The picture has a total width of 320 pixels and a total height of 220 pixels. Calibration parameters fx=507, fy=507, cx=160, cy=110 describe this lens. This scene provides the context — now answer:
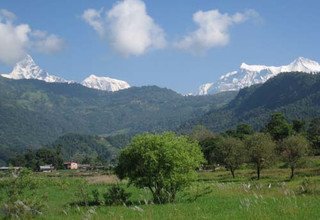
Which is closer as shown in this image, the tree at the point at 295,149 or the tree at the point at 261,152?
the tree at the point at 295,149

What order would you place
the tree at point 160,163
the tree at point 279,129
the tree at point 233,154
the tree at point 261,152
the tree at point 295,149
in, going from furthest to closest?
the tree at point 279,129, the tree at point 233,154, the tree at point 261,152, the tree at point 295,149, the tree at point 160,163

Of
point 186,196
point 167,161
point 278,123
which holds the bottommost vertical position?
point 186,196

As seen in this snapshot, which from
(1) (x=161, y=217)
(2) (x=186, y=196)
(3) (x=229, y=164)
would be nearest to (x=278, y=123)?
(3) (x=229, y=164)

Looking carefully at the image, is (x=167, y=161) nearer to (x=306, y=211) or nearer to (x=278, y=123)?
(x=306, y=211)

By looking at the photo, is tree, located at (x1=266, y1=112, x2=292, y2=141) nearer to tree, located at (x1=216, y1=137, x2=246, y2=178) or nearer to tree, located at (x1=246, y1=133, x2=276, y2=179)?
tree, located at (x1=216, y1=137, x2=246, y2=178)

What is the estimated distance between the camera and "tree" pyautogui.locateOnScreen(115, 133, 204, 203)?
34.0m

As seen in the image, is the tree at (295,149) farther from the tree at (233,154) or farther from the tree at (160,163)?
the tree at (160,163)

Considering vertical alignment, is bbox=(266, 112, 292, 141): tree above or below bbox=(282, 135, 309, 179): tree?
above

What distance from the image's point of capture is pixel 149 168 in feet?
112

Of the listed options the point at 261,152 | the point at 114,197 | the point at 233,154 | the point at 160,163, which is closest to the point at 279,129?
the point at 233,154

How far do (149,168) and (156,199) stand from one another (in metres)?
2.11

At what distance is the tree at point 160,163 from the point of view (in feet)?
112

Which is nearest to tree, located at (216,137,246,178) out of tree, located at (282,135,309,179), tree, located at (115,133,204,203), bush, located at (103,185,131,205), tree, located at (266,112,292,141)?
tree, located at (282,135,309,179)

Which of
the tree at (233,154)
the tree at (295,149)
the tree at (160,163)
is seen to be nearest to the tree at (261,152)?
the tree at (295,149)
